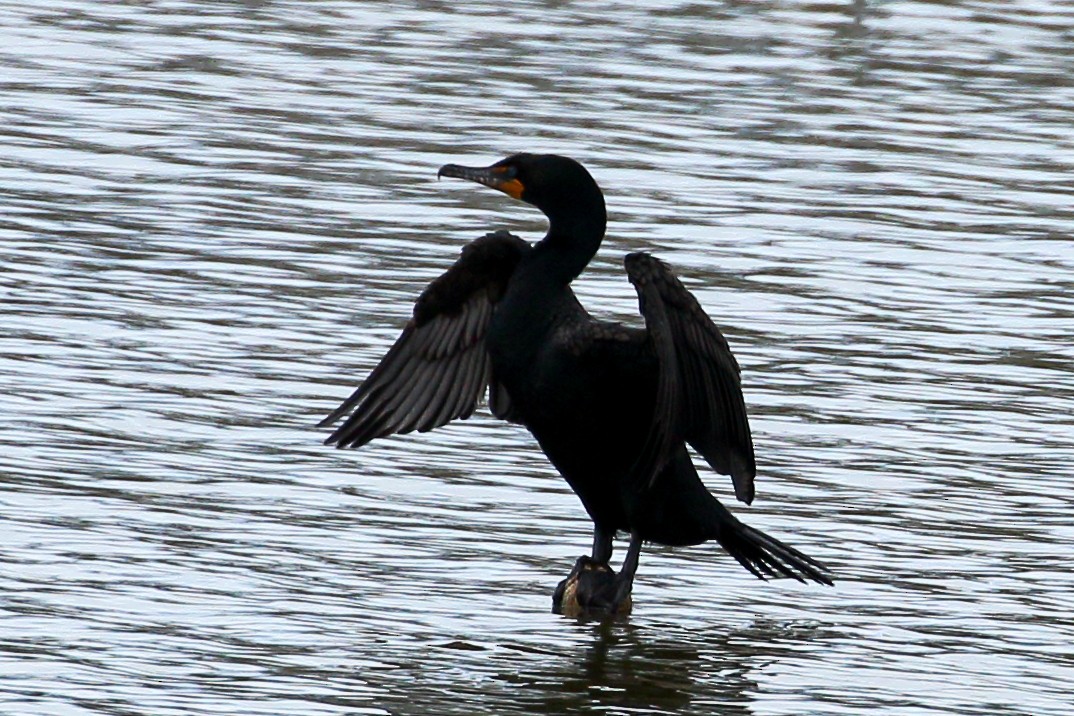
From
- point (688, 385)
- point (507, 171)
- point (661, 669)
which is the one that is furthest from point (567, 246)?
point (661, 669)

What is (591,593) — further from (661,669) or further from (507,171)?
(507,171)

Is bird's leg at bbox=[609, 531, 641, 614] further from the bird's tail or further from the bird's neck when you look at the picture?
the bird's neck

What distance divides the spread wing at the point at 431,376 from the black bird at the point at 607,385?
0.06 metres

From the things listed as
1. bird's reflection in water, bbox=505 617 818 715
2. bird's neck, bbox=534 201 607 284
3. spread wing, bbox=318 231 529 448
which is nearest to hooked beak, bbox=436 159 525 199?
bird's neck, bbox=534 201 607 284

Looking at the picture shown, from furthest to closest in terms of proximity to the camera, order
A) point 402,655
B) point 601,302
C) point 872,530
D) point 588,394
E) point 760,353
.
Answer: point 601,302, point 760,353, point 872,530, point 588,394, point 402,655

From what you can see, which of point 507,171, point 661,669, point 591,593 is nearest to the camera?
point 661,669

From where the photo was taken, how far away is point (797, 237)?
12.4 m

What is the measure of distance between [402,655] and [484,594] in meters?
0.63

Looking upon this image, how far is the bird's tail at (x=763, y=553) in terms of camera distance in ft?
23.1

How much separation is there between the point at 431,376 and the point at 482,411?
156 cm

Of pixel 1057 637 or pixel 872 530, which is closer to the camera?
pixel 1057 637

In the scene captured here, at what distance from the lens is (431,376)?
299 inches

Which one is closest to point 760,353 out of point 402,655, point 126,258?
point 126,258

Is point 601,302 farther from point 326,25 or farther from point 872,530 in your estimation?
point 326,25
